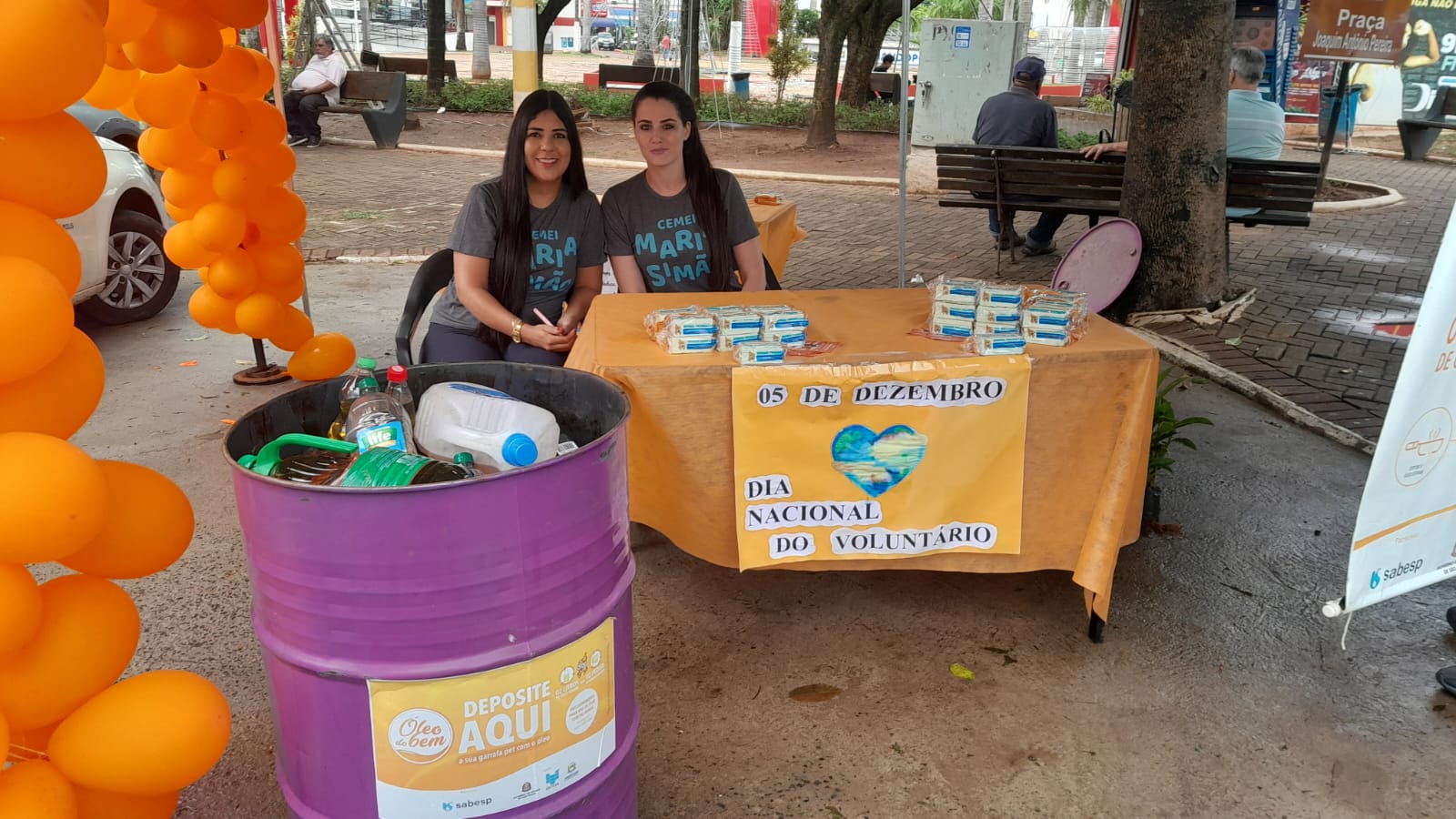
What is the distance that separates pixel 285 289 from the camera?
4535 millimetres

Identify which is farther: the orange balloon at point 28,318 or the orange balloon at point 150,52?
the orange balloon at point 150,52

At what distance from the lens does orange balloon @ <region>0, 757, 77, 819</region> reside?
1.46m

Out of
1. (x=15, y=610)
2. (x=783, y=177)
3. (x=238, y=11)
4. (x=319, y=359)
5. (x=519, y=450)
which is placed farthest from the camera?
(x=783, y=177)

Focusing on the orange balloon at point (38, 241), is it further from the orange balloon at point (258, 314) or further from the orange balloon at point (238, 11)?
the orange balloon at point (258, 314)

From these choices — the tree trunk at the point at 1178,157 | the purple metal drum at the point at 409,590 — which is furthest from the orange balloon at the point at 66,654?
the tree trunk at the point at 1178,157

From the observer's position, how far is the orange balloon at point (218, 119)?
383cm

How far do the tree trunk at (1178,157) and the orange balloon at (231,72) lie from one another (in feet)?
15.5

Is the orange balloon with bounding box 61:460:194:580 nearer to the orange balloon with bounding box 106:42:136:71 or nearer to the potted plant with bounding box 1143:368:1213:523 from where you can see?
the orange balloon with bounding box 106:42:136:71

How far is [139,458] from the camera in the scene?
13.6ft

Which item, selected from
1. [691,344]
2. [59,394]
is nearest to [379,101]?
[691,344]

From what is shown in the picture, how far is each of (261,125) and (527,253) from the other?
138cm

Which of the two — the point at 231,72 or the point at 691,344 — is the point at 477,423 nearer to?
the point at 691,344

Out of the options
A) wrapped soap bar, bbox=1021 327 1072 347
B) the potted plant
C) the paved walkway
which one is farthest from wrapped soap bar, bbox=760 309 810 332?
the paved walkway

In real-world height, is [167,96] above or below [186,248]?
above
